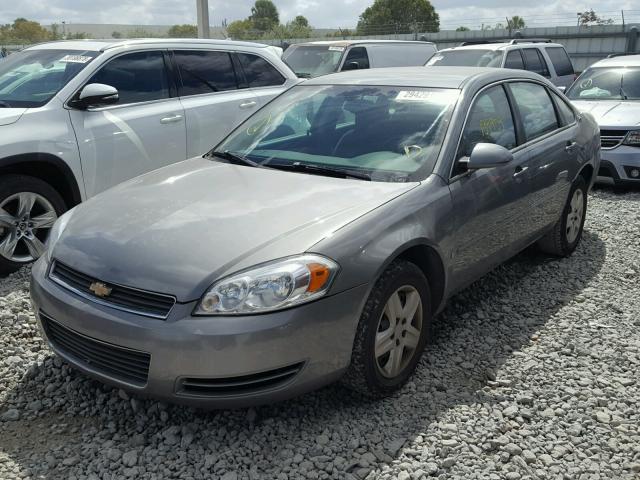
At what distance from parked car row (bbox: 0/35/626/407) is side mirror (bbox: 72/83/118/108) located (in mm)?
16

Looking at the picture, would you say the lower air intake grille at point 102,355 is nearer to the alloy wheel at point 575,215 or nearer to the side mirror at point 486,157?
the side mirror at point 486,157

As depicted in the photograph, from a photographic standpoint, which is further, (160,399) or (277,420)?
(277,420)

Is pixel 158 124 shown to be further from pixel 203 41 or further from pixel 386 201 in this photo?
pixel 386 201

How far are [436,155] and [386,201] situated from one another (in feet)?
1.84

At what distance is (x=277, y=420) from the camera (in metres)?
3.04

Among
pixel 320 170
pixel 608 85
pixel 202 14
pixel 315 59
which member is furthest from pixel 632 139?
pixel 202 14

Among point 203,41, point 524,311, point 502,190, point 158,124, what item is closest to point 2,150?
point 158,124

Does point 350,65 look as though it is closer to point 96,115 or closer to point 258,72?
point 258,72

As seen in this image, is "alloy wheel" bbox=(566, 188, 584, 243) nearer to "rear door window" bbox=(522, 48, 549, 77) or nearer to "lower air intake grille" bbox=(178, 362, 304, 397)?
"lower air intake grille" bbox=(178, 362, 304, 397)

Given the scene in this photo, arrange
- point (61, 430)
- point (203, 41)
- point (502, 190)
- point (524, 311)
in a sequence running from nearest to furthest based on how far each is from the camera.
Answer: point (61, 430) < point (502, 190) < point (524, 311) < point (203, 41)

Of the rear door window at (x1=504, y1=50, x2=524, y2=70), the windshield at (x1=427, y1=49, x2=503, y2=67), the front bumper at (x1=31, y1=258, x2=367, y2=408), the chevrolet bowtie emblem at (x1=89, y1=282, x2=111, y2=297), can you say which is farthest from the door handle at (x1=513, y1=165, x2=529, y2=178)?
the rear door window at (x1=504, y1=50, x2=524, y2=70)

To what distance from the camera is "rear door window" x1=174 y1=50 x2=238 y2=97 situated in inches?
238

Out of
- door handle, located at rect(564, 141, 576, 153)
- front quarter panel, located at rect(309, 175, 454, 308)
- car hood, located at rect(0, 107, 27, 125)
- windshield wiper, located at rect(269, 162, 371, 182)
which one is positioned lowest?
front quarter panel, located at rect(309, 175, 454, 308)

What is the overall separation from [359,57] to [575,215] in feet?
24.8
